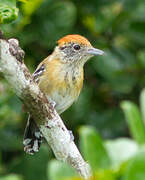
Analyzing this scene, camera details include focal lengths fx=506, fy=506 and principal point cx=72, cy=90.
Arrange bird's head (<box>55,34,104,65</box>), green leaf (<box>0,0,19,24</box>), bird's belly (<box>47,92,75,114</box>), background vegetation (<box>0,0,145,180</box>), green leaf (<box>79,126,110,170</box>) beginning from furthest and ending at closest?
background vegetation (<box>0,0,145,180</box>)
bird's head (<box>55,34,104,65</box>)
bird's belly (<box>47,92,75,114</box>)
green leaf (<box>0,0,19,24</box>)
green leaf (<box>79,126,110,170</box>)

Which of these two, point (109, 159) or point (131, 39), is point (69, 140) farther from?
point (131, 39)

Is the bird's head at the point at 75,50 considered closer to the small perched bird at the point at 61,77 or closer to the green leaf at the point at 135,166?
the small perched bird at the point at 61,77

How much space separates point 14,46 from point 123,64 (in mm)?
3173

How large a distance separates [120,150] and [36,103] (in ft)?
3.59

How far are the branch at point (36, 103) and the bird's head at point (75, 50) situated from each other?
6.16 ft

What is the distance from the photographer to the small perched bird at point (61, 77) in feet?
16.4

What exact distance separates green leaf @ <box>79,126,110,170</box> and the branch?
0.99 meters

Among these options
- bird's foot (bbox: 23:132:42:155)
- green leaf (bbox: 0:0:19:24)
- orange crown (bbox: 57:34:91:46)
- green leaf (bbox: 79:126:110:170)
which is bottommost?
bird's foot (bbox: 23:132:42:155)

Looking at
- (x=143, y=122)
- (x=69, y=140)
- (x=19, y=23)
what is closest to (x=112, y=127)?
(x=19, y=23)

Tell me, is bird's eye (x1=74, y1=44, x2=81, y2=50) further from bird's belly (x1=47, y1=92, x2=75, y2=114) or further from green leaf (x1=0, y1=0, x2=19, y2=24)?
green leaf (x1=0, y1=0, x2=19, y2=24)

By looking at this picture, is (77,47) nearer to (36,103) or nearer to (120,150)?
(36,103)

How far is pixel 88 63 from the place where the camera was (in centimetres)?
638

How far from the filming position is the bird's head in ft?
17.5

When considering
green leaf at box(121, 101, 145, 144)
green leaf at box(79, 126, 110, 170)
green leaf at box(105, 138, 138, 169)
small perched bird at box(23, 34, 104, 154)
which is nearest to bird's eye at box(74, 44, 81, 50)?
small perched bird at box(23, 34, 104, 154)
